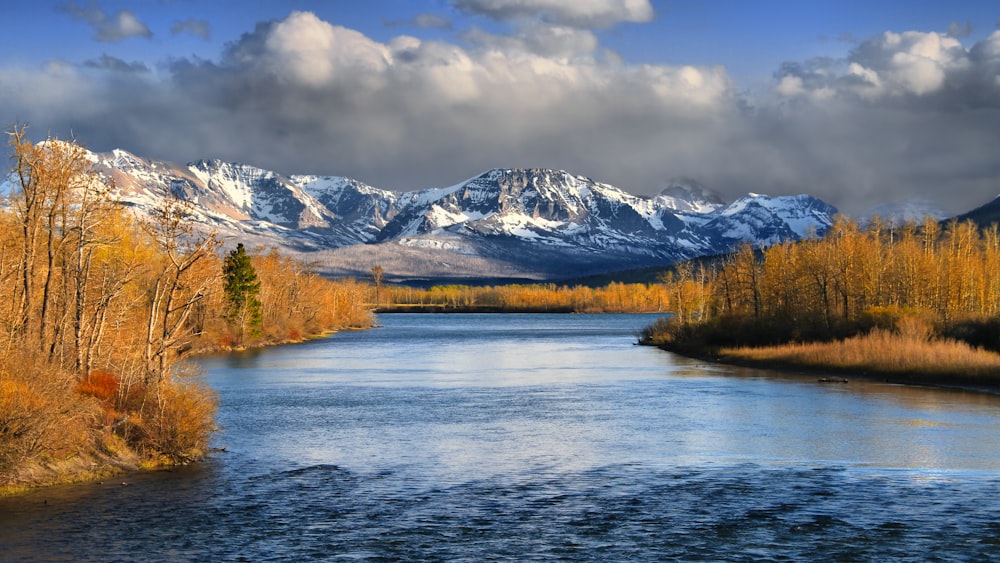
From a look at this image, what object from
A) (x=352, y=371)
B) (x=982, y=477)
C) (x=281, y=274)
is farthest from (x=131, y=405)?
(x=281, y=274)

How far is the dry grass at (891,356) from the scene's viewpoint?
65812 mm

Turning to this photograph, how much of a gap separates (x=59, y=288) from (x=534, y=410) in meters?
25.9

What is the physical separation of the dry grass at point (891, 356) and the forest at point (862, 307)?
0.35ft

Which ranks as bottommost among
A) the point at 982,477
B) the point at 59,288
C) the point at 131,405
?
the point at 982,477

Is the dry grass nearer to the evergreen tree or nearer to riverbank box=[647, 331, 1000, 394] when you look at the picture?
riverbank box=[647, 331, 1000, 394]

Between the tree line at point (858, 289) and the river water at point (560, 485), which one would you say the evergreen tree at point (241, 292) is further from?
the river water at point (560, 485)

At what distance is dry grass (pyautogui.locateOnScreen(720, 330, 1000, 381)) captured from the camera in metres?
65.8

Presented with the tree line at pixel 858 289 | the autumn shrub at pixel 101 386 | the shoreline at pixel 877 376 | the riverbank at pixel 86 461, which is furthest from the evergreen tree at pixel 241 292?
the riverbank at pixel 86 461

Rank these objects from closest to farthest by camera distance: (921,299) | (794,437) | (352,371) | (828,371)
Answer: (794,437), (828,371), (352,371), (921,299)

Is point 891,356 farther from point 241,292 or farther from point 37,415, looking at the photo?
point 241,292

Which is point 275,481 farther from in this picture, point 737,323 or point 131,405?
point 737,323

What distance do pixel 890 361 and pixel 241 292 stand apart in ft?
260

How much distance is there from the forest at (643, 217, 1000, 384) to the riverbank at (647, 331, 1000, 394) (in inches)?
5.2

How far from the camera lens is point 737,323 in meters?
101
